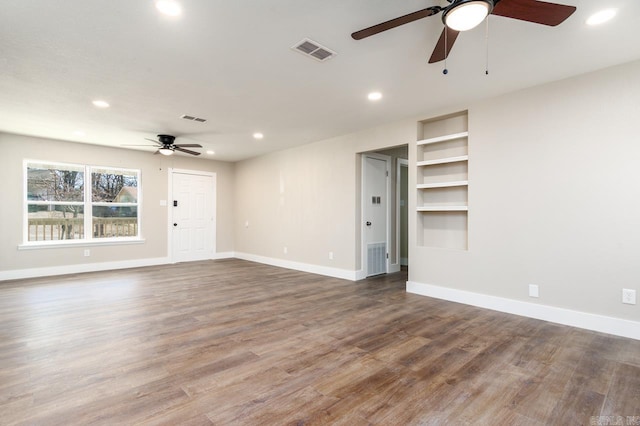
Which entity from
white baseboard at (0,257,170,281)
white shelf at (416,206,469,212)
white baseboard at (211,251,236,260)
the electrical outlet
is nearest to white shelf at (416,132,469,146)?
white shelf at (416,206,469,212)

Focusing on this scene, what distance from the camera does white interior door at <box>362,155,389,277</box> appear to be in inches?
221

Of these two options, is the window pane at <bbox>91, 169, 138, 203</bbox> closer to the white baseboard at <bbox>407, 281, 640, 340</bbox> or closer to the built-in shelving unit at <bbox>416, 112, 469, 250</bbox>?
the built-in shelving unit at <bbox>416, 112, 469, 250</bbox>

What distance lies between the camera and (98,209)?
6492 millimetres

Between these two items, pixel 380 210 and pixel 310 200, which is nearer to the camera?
pixel 380 210

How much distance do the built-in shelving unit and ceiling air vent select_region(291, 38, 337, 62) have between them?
7.32 feet

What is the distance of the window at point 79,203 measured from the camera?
19.2ft

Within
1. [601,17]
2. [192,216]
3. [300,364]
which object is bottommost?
[300,364]

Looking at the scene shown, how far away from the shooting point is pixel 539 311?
3441 mm

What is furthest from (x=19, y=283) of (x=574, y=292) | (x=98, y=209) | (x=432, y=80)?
(x=574, y=292)

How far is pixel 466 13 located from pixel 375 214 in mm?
4209

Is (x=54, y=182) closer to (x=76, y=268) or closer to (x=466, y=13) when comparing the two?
(x=76, y=268)

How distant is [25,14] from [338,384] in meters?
3.47

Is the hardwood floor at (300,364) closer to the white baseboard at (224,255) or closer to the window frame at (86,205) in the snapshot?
the window frame at (86,205)

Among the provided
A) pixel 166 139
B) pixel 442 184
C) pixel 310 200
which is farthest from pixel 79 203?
pixel 442 184
